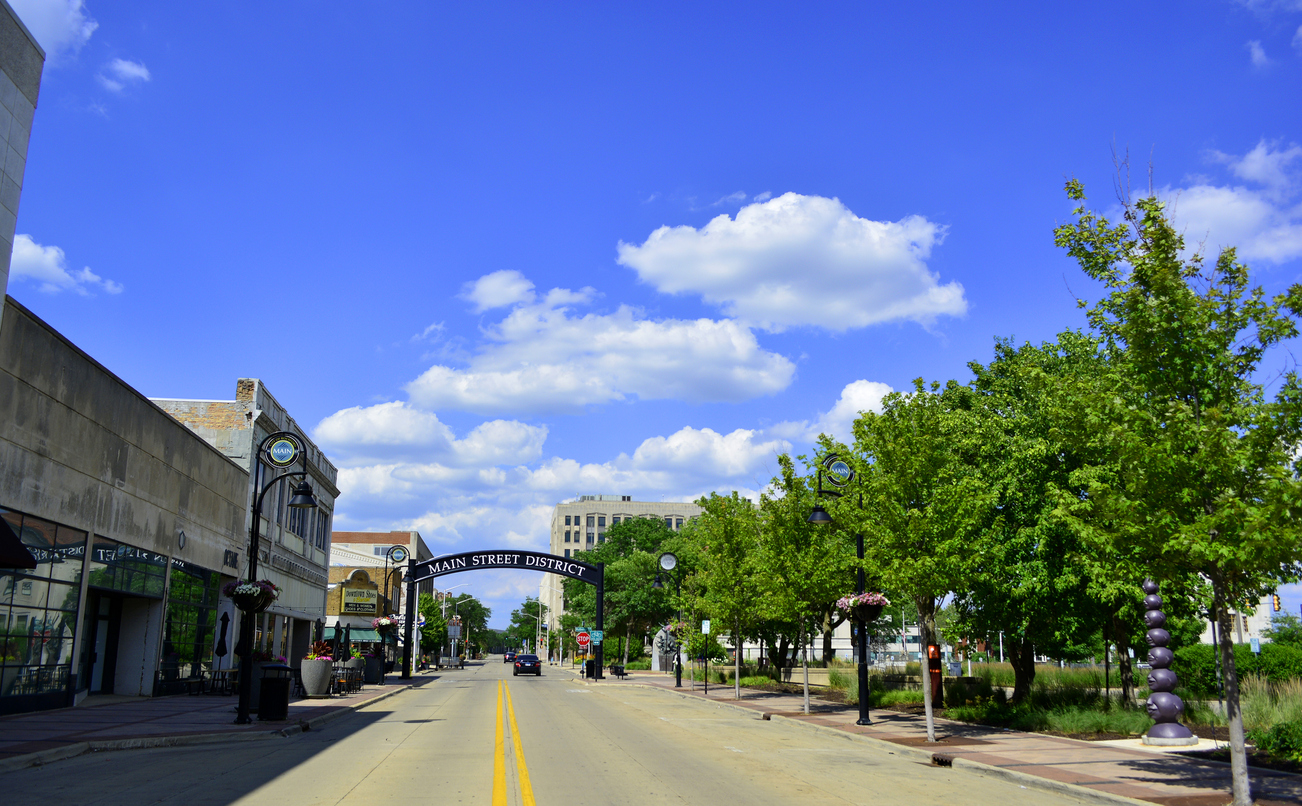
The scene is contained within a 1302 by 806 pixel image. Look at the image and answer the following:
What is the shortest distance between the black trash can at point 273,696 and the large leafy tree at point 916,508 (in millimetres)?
13552

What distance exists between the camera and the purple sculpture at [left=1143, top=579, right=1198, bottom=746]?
17.0 m

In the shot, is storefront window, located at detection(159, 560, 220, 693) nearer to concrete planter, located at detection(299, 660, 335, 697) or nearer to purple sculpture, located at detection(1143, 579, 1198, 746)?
concrete planter, located at detection(299, 660, 335, 697)

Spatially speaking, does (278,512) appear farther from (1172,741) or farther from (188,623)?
(1172,741)

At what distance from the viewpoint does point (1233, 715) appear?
10.8m

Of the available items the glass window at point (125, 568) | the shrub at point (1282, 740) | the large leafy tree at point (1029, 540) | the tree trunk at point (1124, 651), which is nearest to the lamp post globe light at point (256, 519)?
the glass window at point (125, 568)

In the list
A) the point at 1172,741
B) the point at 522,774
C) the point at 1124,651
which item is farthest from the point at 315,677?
the point at 1172,741

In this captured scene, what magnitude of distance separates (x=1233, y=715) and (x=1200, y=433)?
3.34 m

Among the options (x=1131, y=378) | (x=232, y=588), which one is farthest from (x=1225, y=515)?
(x=232, y=588)

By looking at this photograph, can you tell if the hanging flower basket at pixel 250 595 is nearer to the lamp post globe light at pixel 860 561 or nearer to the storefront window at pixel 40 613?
the storefront window at pixel 40 613

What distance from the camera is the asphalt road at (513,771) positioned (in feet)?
36.2

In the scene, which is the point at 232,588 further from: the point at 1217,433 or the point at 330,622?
the point at 330,622

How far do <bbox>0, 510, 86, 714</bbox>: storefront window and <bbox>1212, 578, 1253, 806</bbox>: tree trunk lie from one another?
22.6 m

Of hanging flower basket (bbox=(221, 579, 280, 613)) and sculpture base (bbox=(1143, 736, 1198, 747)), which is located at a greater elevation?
hanging flower basket (bbox=(221, 579, 280, 613))

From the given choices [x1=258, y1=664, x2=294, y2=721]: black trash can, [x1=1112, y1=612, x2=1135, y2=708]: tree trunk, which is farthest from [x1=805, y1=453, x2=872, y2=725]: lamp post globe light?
[x1=258, y1=664, x2=294, y2=721]: black trash can
